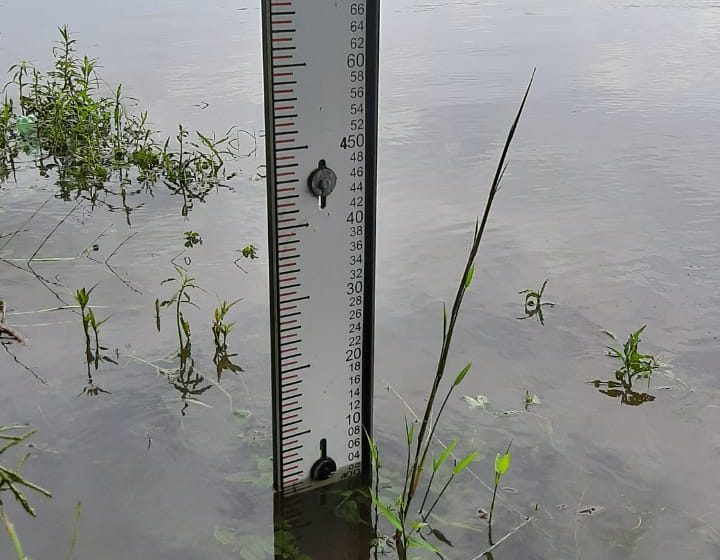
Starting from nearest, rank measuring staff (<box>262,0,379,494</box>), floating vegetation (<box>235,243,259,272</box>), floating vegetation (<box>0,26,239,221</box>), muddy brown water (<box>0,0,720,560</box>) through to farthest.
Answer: measuring staff (<box>262,0,379,494</box>), muddy brown water (<box>0,0,720,560</box>), floating vegetation (<box>235,243,259,272</box>), floating vegetation (<box>0,26,239,221</box>)

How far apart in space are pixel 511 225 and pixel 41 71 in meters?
2.28

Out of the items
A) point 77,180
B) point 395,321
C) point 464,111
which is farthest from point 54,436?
point 464,111

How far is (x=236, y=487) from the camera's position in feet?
4.42

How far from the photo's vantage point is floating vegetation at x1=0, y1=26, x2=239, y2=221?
2521 mm

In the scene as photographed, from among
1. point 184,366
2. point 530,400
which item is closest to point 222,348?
point 184,366

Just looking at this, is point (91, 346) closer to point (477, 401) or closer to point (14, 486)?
point (14, 486)

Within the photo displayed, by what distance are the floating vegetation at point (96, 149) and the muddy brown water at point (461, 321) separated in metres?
0.09

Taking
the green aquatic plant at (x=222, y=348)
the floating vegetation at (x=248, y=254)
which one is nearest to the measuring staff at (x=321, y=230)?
the green aquatic plant at (x=222, y=348)

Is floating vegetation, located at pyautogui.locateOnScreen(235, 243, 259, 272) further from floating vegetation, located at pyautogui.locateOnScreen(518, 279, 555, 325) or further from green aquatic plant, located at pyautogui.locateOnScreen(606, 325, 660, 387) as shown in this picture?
green aquatic plant, located at pyautogui.locateOnScreen(606, 325, 660, 387)

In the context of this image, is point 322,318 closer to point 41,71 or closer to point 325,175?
point 325,175

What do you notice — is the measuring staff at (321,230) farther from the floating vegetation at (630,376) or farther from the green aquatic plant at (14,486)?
the floating vegetation at (630,376)

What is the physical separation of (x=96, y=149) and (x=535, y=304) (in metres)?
1.66

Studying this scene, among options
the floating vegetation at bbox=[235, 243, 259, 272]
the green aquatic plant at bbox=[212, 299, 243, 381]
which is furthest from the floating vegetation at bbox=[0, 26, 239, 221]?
the green aquatic plant at bbox=[212, 299, 243, 381]

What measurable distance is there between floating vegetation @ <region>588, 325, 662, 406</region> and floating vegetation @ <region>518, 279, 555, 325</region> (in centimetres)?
23
